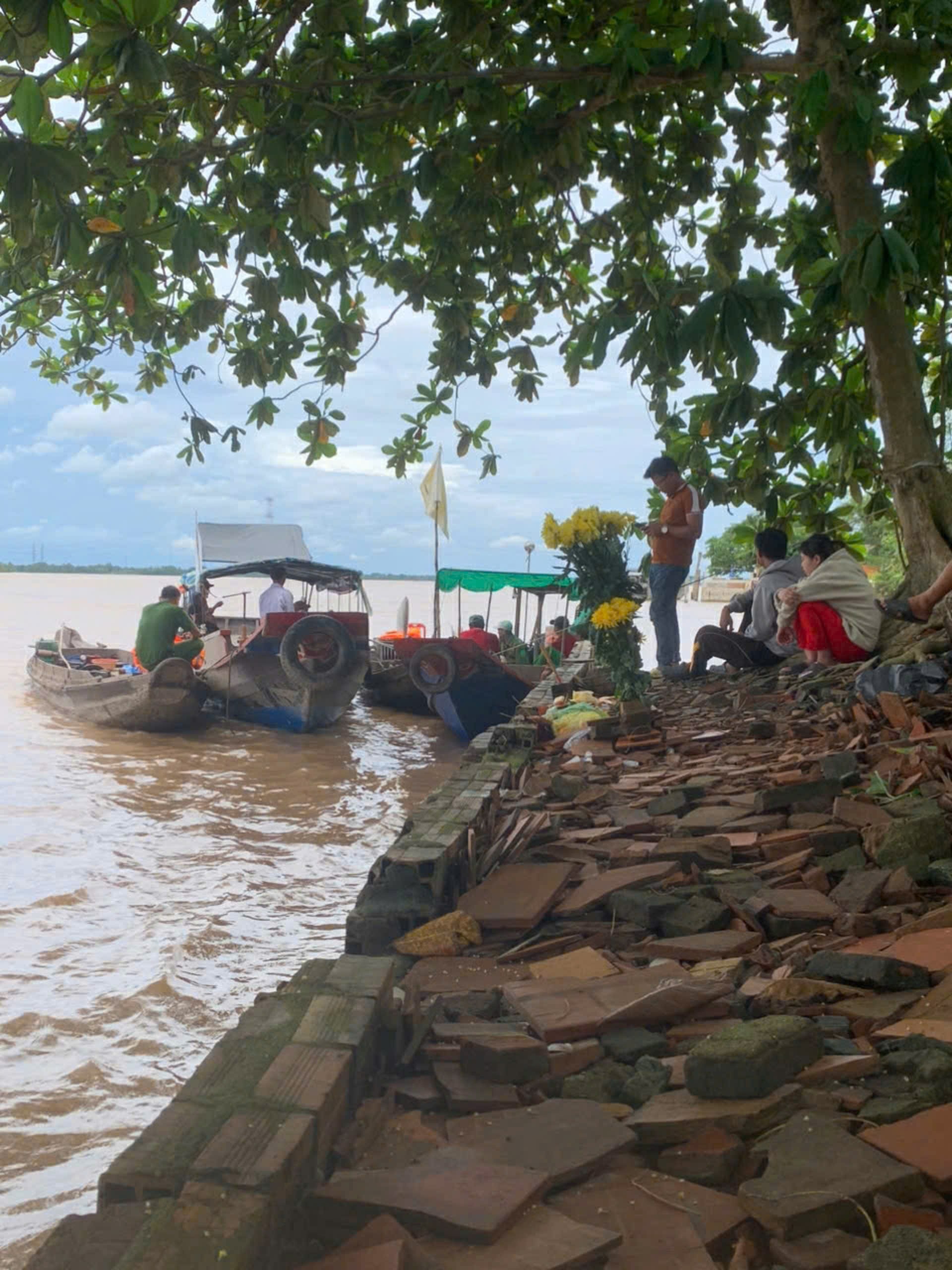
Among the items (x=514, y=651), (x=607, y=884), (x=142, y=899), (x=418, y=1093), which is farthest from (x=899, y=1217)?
(x=514, y=651)

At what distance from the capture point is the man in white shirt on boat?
18.1 metres

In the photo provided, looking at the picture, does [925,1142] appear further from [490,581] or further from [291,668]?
[490,581]

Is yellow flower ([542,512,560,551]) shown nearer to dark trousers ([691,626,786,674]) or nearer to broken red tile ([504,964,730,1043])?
dark trousers ([691,626,786,674])

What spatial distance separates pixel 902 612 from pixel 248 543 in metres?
17.1

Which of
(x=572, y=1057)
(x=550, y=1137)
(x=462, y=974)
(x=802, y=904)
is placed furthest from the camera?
(x=802, y=904)

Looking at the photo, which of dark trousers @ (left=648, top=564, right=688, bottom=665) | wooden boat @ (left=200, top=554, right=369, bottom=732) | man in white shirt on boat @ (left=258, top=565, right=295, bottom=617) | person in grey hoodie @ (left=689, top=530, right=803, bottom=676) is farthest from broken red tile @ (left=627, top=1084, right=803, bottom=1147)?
man in white shirt on boat @ (left=258, top=565, right=295, bottom=617)

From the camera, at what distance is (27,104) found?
2914 mm

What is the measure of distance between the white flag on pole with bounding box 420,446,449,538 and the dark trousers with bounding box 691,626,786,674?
10869 mm

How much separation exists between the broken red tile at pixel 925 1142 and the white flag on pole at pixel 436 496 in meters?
18.3

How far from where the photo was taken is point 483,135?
20.7ft

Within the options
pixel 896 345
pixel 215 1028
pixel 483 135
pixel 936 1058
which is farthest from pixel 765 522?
pixel 936 1058

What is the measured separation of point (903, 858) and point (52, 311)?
23.3 feet

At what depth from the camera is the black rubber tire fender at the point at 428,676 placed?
17.1 m

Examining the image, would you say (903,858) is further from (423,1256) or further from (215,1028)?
(215,1028)
